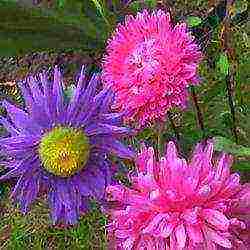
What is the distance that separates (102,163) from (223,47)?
147mm

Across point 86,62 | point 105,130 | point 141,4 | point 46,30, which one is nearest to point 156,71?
point 105,130

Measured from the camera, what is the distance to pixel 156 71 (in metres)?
0.57

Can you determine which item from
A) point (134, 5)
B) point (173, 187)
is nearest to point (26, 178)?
point (173, 187)

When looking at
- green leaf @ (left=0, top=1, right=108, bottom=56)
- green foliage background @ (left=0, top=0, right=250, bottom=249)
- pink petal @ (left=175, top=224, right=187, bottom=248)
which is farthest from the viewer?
green leaf @ (left=0, top=1, right=108, bottom=56)

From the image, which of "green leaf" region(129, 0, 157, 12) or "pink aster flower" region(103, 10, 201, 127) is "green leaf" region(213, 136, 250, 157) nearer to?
"pink aster flower" region(103, 10, 201, 127)

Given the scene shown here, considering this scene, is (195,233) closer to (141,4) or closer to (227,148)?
(227,148)

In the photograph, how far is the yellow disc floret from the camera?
1.91 ft

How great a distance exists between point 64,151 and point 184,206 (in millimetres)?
114

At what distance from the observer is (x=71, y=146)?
1.93ft

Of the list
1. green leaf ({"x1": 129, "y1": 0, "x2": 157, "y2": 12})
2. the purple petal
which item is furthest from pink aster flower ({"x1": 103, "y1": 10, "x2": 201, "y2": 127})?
green leaf ({"x1": 129, "y1": 0, "x2": 157, "y2": 12})

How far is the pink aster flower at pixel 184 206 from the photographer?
0.51m

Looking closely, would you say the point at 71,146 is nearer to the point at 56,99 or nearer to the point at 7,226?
the point at 56,99

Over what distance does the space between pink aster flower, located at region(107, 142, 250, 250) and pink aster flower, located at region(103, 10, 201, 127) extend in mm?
44

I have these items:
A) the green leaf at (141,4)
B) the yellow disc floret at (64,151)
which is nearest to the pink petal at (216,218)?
the yellow disc floret at (64,151)
